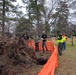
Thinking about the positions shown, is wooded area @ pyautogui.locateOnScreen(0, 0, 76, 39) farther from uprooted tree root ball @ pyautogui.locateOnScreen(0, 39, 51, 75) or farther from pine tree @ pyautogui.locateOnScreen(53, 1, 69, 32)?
uprooted tree root ball @ pyautogui.locateOnScreen(0, 39, 51, 75)

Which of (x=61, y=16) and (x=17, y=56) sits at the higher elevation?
(x=61, y=16)

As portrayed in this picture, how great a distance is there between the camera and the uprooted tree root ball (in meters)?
10.8

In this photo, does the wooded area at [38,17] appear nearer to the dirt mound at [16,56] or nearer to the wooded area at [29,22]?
the wooded area at [29,22]

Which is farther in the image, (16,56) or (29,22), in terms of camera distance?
(29,22)

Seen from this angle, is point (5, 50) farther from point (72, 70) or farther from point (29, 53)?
point (72, 70)

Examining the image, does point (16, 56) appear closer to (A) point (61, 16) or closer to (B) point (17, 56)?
(B) point (17, 56)

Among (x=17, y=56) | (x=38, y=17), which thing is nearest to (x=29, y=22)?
(x=38, y=17)

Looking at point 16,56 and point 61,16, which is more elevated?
point 61,16

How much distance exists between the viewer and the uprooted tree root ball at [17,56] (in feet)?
35.6

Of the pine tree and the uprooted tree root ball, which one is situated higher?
the pine tree

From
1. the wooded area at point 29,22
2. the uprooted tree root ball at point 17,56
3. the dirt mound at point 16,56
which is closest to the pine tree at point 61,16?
the wooded area at point 29,22

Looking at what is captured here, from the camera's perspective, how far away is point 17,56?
39.4 ft

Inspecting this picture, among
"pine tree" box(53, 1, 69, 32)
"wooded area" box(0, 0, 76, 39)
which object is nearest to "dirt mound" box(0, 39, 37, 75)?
"wooded area" box(0, 0, 76, 39)

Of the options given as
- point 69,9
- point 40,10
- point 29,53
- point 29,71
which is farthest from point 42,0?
point 29,71
